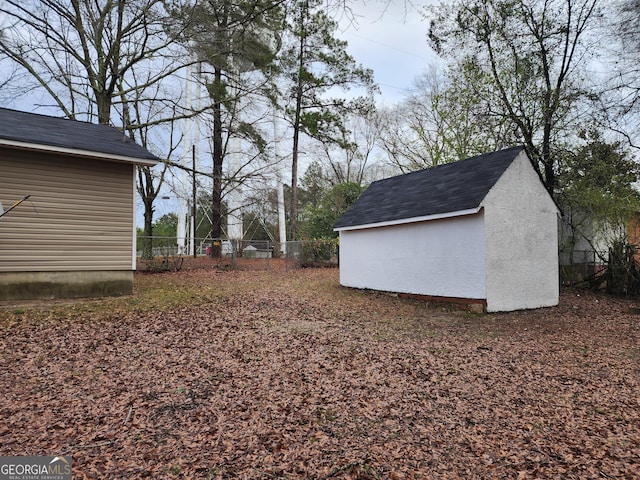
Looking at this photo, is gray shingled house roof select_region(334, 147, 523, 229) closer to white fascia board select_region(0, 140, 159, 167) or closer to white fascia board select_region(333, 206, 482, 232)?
white fascia board select_region(333, 206, 482, 232)

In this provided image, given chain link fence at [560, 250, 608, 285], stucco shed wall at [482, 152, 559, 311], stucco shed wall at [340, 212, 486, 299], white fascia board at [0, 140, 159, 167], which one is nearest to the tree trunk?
white fascia board at [0, 140, 159, 167]

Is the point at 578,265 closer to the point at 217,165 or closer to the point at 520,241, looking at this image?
the point at 520,241

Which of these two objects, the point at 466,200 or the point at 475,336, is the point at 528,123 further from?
the point at 475,336

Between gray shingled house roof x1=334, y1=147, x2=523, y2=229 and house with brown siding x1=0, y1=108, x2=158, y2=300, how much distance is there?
6.60m

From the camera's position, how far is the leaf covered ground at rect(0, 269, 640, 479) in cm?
292

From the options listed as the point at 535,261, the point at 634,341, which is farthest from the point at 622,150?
the point at 634,341

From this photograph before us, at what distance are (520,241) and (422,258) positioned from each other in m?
2.41

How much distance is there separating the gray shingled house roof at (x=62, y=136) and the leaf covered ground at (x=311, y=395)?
338 centimetres

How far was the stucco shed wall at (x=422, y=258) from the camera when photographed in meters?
9.05

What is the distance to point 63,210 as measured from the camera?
8.57 m

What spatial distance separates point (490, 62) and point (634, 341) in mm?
11110

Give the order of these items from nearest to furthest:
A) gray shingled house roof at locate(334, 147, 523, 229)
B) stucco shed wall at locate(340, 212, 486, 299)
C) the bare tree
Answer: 1. stucco shed wall at locate(340, 212, 486, 299)
2. gray shingled house roof at locate(334, 147, 523, 229)
3. the bare tree

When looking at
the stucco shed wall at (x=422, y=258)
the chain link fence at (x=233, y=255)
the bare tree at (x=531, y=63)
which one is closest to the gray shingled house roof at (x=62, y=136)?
the chain link fence at (x=233, y=255)

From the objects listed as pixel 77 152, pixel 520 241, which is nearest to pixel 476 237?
pixel 520 241
